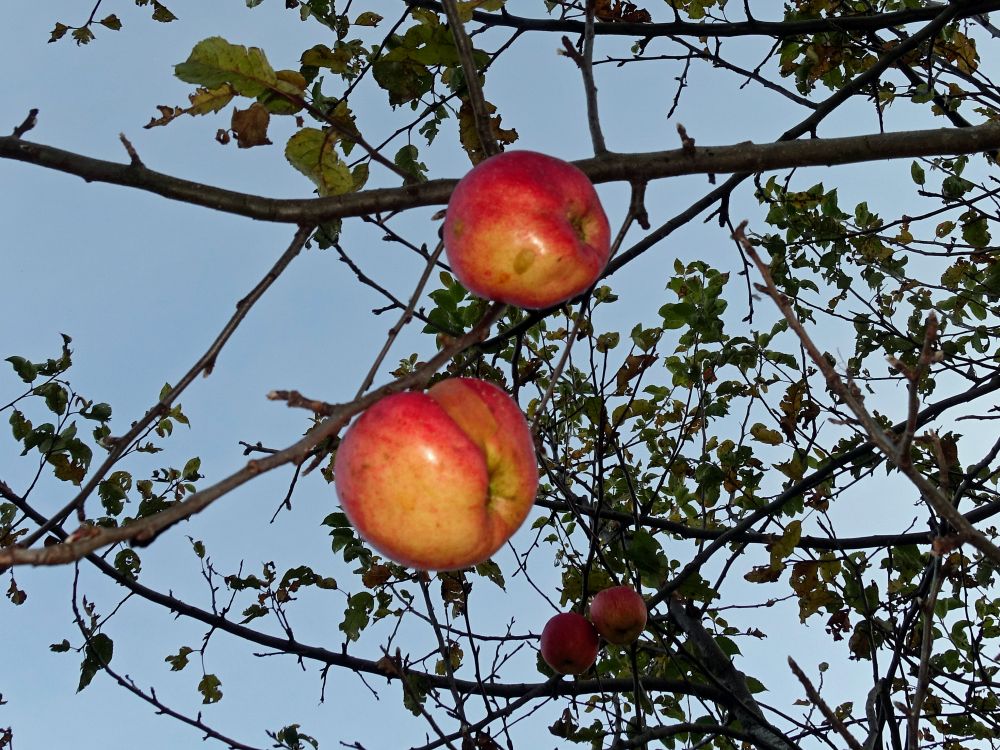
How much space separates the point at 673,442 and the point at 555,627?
1.80 meters

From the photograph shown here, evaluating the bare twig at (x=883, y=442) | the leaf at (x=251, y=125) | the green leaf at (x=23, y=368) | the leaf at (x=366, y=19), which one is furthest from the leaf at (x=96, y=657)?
the bare twig at (x=883, y=442)

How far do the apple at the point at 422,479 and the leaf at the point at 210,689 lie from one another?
9.04 feet

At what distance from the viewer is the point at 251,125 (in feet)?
6.17

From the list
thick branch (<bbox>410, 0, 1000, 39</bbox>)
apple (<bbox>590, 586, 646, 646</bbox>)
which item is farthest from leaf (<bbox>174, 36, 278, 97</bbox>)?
apple (<bbox>590, 586, 646, 646</bbox>)

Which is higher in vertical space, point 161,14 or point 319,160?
point 161,14

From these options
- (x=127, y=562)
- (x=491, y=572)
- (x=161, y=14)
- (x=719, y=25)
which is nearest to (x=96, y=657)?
(x=127, y=562)

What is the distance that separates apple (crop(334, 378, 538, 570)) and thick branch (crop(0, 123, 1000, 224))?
43cm

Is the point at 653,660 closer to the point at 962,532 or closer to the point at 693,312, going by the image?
the point at 693,312

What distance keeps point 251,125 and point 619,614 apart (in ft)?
6.72

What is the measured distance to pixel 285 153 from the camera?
1954 mm

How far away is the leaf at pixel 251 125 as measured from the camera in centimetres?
186

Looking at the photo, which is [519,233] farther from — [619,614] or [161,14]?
[161,14]

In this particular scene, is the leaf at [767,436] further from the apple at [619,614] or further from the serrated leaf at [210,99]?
the serrated leaf at [210,99]

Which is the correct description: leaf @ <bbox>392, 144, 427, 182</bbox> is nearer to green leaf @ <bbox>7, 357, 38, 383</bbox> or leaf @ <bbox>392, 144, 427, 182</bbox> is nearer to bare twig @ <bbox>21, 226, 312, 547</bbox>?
bare twig @ <bbox>21, 226, 312, 547</bbox>
